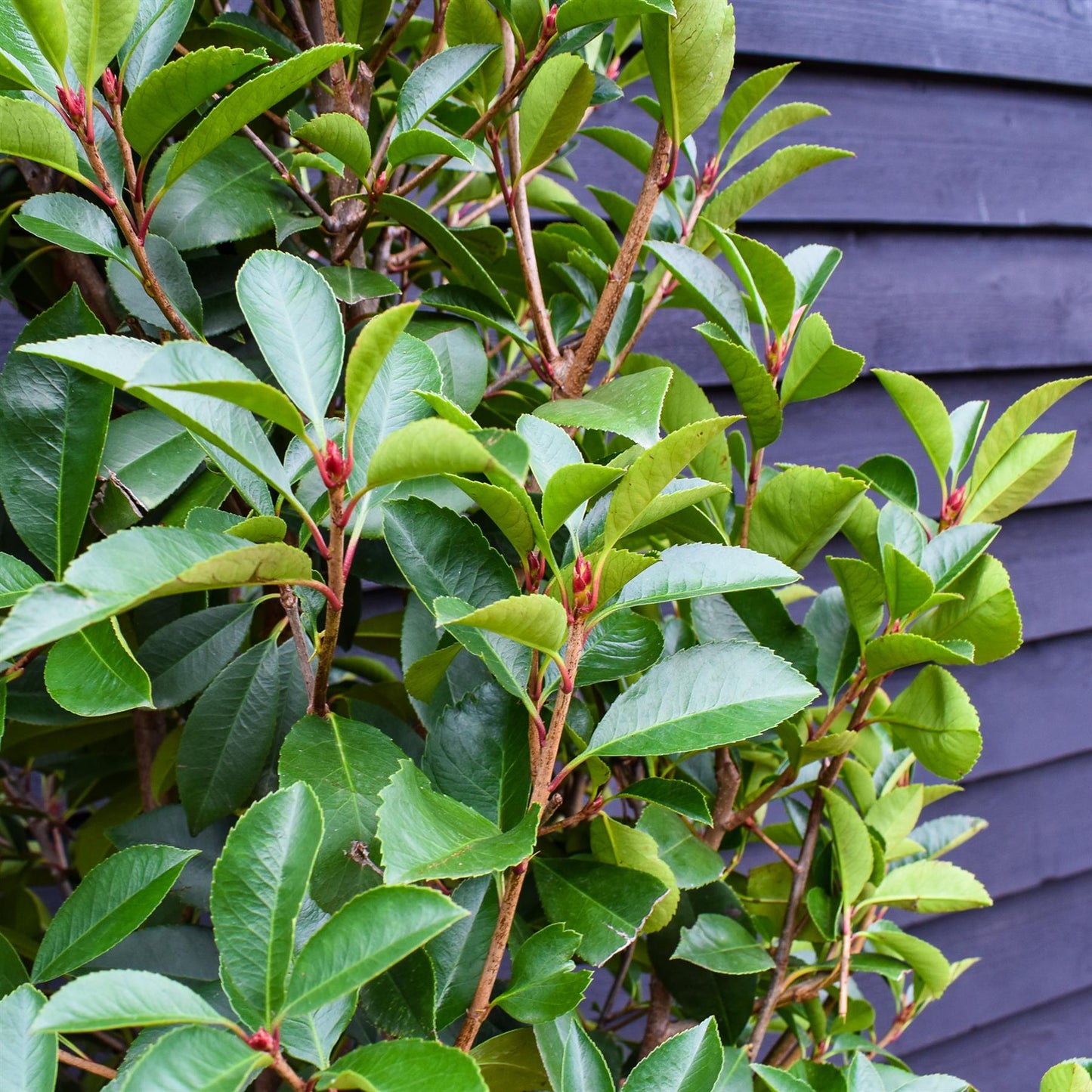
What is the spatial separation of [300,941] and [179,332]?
0.31 meters

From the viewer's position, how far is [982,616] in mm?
542

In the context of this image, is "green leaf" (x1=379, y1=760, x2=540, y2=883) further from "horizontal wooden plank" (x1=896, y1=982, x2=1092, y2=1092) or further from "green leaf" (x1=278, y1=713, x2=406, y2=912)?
"horizontal wooden plank" (x1=896, y1=982, x2=1092, y2=1092)

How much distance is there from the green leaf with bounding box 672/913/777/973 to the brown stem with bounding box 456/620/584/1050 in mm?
179

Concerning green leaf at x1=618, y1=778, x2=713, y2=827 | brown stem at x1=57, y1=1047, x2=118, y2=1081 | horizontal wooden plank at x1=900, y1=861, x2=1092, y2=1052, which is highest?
green leaf at x1=618, y1=778, x2=713, y2=827

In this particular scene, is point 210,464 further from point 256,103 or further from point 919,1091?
point 919,1091

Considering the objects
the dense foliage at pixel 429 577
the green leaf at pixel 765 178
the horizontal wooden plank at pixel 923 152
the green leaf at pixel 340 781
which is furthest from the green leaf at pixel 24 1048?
the horizontal wooden plank at pixel 923 152

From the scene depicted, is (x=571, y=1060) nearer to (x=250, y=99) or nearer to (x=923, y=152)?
(x=250, y=99)

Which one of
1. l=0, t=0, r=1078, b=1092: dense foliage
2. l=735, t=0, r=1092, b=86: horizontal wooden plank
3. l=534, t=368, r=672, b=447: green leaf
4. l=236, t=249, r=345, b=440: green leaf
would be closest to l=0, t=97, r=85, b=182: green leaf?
l=0, t=0, r=1078, b=1092: dense foliage

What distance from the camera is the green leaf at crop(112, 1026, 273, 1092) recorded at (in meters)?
0.26

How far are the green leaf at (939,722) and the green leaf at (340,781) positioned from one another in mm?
326

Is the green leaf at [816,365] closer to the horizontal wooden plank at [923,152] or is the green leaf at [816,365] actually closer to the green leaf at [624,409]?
the green leaf at [624,409]

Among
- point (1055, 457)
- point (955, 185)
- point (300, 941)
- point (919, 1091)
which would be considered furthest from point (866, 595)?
point (955, 185)

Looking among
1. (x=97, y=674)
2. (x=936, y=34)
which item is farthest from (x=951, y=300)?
(x=97, y=674)

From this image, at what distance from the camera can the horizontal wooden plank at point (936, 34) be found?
1411 mm
